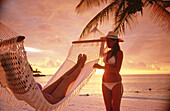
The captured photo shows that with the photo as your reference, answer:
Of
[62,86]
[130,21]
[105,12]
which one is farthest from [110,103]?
[130,21]

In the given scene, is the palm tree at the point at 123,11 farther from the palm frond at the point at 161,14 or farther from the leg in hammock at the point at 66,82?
the leg in hammock at the point at 66,82

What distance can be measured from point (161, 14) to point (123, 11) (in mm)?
919

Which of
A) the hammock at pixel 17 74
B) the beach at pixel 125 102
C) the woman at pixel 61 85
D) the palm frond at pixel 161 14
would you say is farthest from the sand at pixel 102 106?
the hammock at pixel 17 74

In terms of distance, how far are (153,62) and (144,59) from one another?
2.69 ft

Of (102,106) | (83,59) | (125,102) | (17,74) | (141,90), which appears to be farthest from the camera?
(141,90)

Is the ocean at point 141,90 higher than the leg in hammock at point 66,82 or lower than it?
lower

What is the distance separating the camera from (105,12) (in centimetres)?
455

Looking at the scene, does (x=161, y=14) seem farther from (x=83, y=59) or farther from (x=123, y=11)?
(x=83, y=59)

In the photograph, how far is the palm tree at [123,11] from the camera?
4102 millimetres

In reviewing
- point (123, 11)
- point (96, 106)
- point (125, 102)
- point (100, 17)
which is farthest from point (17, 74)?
point (125, 102)

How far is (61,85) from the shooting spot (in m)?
1.84

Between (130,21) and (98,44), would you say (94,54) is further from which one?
(130,21)

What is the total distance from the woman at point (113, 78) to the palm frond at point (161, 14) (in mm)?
3009

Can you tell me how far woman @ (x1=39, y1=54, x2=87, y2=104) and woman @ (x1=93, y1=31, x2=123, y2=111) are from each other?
1.52 ft
